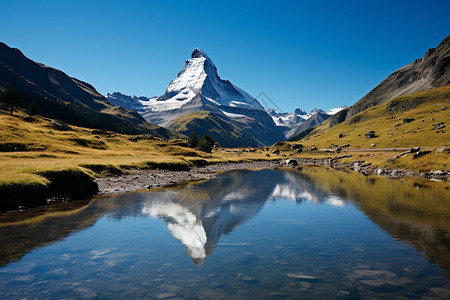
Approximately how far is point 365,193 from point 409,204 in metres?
9.60

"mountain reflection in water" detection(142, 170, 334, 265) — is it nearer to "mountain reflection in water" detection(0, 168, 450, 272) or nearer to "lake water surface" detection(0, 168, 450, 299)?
"mountain reflection in water" detection(0, 168, 450, 272)

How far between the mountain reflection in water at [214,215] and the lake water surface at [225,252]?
0.44 feet

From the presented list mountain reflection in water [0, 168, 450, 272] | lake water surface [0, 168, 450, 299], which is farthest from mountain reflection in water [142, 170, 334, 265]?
lake water surface [0, 168, 450, 299]

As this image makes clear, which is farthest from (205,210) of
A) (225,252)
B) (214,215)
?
(225,252)

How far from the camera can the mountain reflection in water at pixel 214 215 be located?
1861cm

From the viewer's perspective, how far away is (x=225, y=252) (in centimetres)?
1769

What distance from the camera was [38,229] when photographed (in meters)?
21.3

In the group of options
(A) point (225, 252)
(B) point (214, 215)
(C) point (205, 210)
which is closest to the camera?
(A) point (225, 252)

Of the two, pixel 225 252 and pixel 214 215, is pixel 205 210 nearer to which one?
pixel 214 215

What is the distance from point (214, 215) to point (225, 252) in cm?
1121

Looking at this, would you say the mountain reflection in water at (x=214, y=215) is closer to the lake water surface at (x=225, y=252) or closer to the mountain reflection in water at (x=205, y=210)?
the mountain reflection in water at (x=205, y=210)

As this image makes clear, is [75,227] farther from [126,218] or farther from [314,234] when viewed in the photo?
[314,234]

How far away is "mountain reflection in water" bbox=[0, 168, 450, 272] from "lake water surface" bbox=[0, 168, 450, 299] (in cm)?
13

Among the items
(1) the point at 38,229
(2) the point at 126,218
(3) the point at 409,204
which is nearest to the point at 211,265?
(2) the point at 126,218
